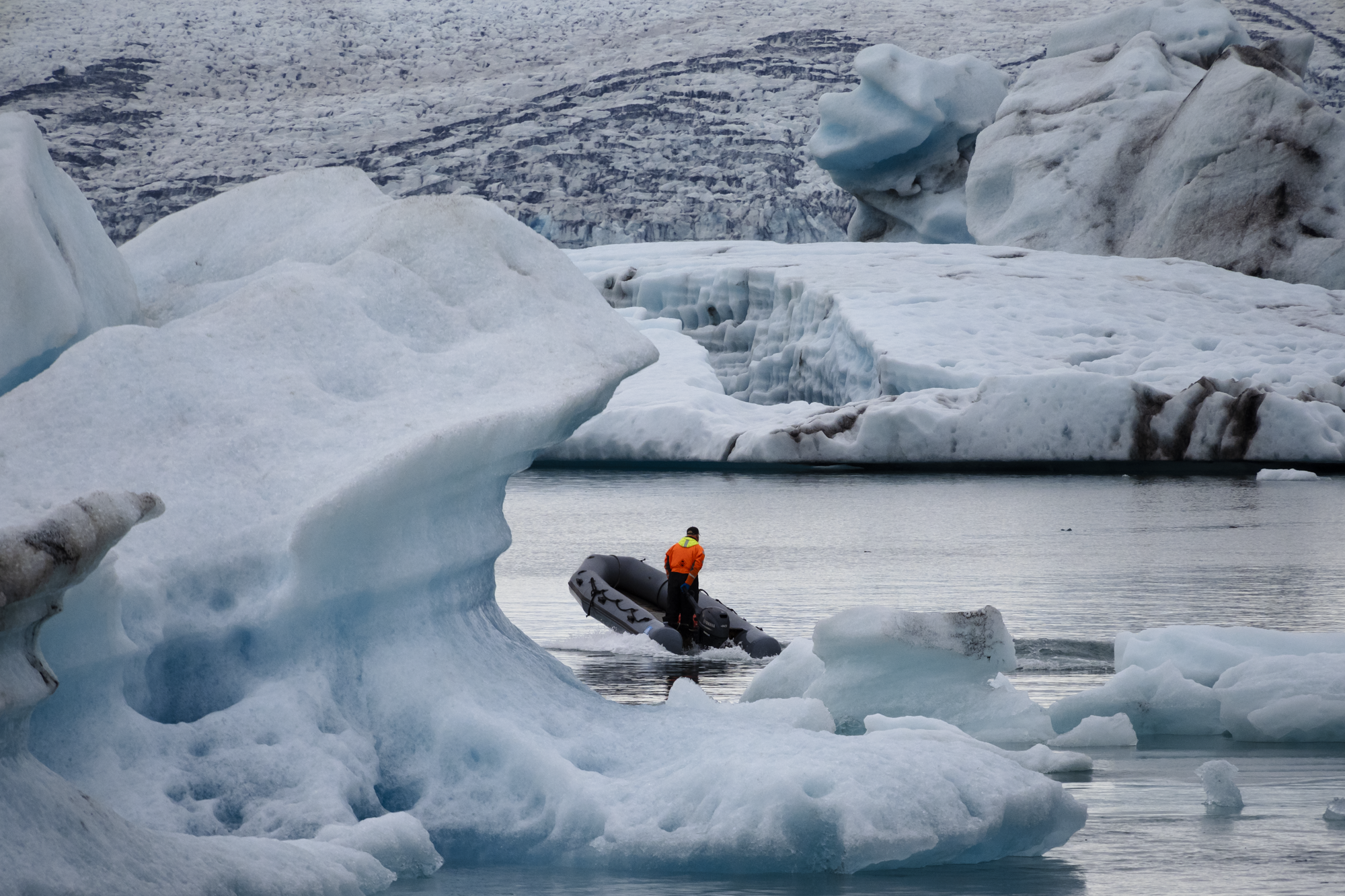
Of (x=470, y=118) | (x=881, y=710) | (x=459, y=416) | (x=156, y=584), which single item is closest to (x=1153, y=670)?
(x=881, y=710)

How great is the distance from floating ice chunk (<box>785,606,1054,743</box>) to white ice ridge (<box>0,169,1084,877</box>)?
1.07 metres

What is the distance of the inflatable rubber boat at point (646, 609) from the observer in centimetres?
919

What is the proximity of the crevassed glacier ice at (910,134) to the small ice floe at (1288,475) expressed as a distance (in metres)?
12.4

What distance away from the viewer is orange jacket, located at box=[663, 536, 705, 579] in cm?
944

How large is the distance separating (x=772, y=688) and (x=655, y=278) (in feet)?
72.6

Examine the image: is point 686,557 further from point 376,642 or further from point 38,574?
point 38,574

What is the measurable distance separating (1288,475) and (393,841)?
21.3 m

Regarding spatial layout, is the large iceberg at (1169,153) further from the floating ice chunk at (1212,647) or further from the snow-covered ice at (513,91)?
the floating ice chunk at (1212,647)

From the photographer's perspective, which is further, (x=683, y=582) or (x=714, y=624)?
(x=683, y=582)

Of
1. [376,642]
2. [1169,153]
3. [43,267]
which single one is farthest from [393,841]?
[1169,153]

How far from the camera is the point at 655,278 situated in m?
28.3

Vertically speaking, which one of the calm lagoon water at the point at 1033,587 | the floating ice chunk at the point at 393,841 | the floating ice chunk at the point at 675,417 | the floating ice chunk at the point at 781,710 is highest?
the floating ice chunk at the point at 393,841

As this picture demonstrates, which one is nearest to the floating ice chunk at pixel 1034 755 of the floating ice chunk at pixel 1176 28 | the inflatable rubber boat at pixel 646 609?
the inflatable rubber boat at pixel 646 609

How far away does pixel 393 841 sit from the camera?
12.4 feet
